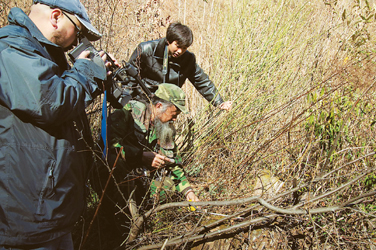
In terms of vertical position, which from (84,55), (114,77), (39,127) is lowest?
(114,77)

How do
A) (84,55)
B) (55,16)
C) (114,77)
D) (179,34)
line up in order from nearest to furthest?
1. (55,16)
2. (84,55)
3. (114,77)
4. (179,34)

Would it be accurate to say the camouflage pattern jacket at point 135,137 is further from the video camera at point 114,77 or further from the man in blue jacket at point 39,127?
the man in blue jacket at point 39,127

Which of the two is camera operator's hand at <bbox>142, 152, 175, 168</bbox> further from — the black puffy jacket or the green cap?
the black puffy jacket

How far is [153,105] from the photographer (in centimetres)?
235

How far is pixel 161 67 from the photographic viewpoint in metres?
2.97

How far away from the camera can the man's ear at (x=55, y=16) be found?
117 centimetres

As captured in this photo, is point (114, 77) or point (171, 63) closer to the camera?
point (114, 77)

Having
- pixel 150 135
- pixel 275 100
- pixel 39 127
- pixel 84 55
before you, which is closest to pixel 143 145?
pixel 150 135

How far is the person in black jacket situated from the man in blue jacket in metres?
1.32

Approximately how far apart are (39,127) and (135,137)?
1.26 metres

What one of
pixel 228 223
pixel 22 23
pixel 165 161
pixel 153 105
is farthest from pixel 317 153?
pixel 22 23

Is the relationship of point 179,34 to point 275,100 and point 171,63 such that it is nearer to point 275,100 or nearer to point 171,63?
point 171,63

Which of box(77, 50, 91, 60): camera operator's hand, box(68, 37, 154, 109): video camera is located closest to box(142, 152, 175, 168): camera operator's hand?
box(68, 37, 154, 109): video camera

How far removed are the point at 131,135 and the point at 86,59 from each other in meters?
1.10
